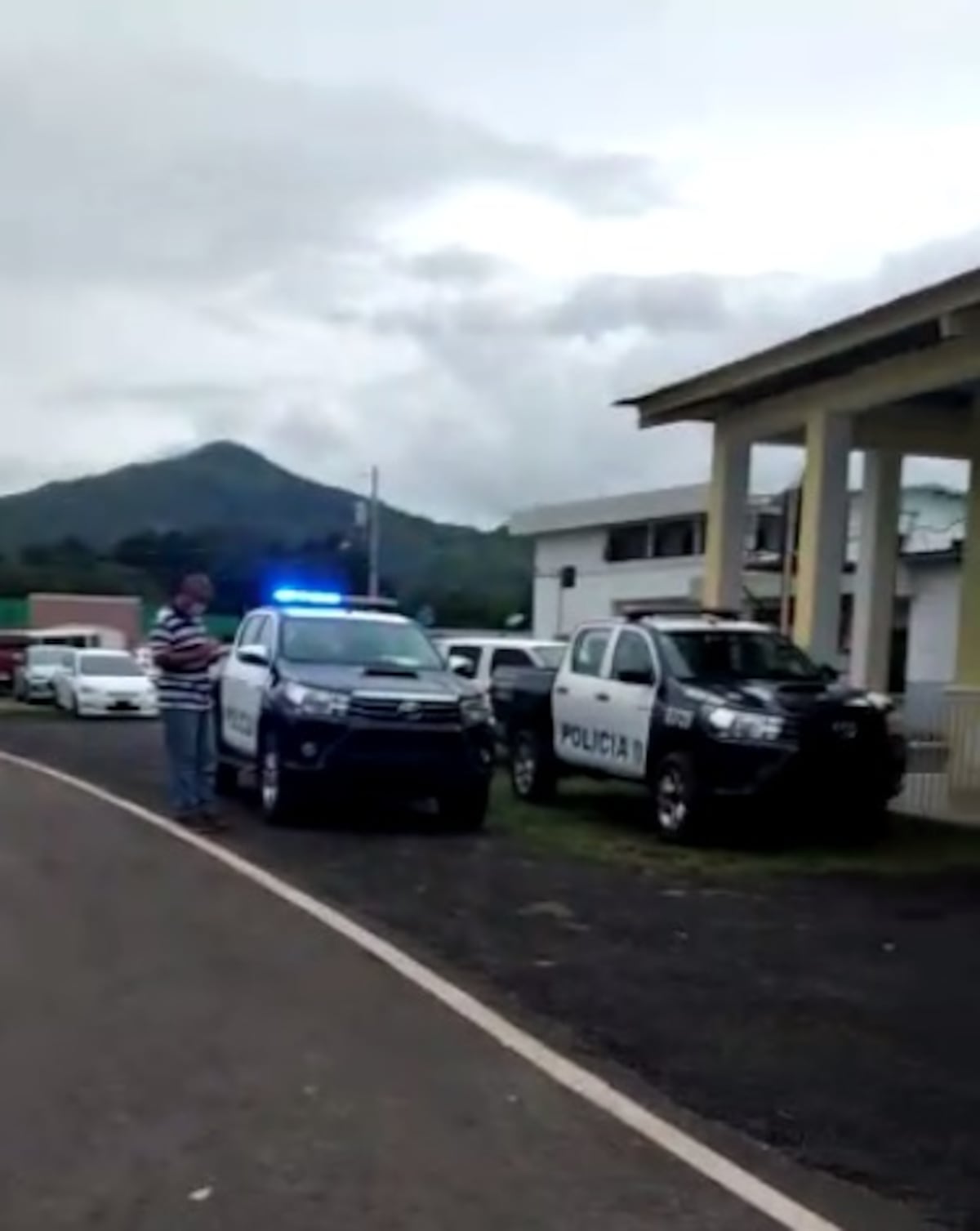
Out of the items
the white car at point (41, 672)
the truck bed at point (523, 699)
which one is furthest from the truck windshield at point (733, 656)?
the white car at point (41, 672)

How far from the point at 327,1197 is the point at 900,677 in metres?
35.0

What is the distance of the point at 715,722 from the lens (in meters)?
15.3

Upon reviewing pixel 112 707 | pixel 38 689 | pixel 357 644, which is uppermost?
pixel 357 644

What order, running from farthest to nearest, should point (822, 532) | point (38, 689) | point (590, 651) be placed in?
point (38, 689) → point (822, 532) → point (590, 651)

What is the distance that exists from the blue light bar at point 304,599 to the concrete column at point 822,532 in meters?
5.02

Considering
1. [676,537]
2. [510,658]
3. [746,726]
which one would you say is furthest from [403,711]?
[676,537]

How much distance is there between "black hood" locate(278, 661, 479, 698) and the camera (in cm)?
1563

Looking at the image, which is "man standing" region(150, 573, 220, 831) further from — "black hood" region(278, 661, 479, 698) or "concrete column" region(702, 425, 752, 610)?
"concrete column" region(702, 425, 752, 610)

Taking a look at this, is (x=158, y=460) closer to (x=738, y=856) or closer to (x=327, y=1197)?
(x=738, y=856)

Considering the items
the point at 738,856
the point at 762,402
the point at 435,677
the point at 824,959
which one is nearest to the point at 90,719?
the point at 762,402

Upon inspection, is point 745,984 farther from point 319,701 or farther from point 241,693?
point 241,693

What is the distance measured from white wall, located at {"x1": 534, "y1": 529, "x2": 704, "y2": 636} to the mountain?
24.5 meters

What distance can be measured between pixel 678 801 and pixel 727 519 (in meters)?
7.89

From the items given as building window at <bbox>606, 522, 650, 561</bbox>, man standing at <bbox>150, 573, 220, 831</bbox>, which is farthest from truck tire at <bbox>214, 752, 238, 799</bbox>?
building window at <bbox>606, 522, 650, 561</bbox>
